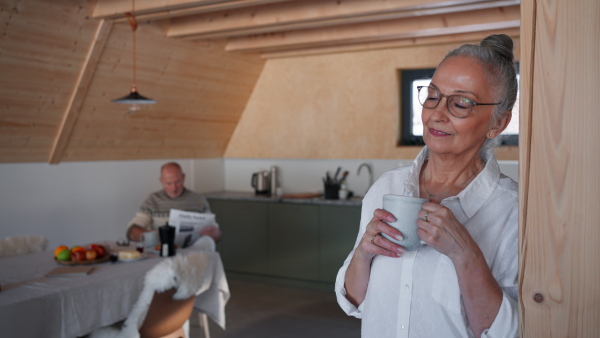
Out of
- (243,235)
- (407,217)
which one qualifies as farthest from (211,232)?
(407,217)

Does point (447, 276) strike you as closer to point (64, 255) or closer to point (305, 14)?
point (64, 255)

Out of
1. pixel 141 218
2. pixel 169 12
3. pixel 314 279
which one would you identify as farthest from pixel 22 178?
pixel 314 279

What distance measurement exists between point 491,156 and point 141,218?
3450 millimetres

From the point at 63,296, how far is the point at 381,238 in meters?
1.98

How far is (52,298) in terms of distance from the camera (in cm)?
267

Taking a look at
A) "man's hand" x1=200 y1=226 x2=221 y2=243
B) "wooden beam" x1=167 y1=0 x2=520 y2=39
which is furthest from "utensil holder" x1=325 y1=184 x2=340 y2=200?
"man's hand" x1=200 y1=226 x2=221 y2=243

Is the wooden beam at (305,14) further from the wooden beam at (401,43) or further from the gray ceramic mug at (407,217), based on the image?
the gray ceramic mug at (407,217)

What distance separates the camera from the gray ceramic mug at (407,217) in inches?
47.2

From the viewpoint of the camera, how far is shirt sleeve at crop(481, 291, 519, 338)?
3.84 ft

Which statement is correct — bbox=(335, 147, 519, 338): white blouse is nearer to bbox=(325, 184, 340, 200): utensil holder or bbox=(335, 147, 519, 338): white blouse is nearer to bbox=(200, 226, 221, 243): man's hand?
bbox=(200, 226, 221, 243): man's hand

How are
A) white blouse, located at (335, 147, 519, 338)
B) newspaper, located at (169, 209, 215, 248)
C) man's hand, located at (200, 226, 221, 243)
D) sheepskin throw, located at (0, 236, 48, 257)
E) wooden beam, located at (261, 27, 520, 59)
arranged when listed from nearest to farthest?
1. white blouse, located at (335, 147, 519, 338)
2. sheepskin throw, located at (0, 236, 48, 257)
3. newspaper, located at (169, 209, 215, 248)
4. man's hand, located at (200, 226, 221, 243)
5. wooden beam, located at (261, 27, 520, 59)

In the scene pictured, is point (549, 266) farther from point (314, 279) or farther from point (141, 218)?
point (314, 279)

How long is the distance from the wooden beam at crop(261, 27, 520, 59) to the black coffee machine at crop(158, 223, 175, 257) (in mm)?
2986

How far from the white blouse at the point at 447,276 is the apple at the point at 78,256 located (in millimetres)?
2346
